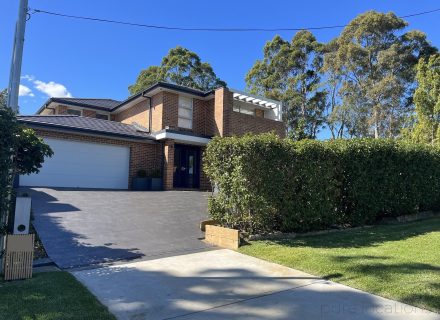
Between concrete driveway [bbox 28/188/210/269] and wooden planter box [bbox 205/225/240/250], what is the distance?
11.0 inches

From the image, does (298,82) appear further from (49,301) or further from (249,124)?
(49,301)

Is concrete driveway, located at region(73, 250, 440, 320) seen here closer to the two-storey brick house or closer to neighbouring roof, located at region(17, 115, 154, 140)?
neighbouring roof, located at region(17, 115, 154, 140)

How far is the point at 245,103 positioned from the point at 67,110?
39.5 ft

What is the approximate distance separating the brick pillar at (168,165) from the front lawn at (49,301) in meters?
13.7

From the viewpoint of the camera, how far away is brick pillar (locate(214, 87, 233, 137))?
20644 mm

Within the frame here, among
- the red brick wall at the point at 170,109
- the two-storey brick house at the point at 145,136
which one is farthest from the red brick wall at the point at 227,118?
the red brick wall at the point at 170,109

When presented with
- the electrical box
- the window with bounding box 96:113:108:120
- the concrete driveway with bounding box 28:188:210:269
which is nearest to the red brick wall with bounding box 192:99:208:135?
the window with bounding box 96:113:108:120

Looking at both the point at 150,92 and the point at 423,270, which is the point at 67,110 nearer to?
the point at 150,92

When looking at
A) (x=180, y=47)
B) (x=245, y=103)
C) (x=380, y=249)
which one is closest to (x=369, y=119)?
(x=245, y=103)

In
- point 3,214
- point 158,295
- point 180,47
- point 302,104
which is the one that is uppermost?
point 180,47

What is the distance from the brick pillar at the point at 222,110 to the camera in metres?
20.6

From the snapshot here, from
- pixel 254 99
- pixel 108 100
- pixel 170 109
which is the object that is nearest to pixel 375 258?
pixel 170 109

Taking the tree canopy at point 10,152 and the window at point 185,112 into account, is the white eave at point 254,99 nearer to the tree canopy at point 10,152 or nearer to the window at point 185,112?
the window at point 185,112

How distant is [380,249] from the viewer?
7.36 meters
